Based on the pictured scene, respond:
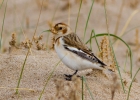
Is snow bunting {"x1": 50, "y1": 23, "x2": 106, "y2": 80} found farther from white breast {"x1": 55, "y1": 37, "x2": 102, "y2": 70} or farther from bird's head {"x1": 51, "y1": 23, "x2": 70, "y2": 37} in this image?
bird's head {"x1": 51, "y1": 23, "x2": 70, "y2": 37}

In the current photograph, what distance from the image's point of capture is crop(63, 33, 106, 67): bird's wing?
4.57 meters

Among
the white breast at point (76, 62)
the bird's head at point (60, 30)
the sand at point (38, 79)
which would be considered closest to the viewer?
the sand at point (38, 79)

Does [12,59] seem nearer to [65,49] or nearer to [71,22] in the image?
[65,49]

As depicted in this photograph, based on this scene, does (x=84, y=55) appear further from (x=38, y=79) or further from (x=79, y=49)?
(x=38, y=79)

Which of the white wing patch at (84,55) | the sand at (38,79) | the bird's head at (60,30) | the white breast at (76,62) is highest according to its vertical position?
the bird's head at (60,30)

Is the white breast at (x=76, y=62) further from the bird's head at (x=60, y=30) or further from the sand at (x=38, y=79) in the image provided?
the bird's head at (x=60, y=30)

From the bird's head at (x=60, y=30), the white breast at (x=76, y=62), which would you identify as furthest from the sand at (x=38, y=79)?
the bird's head at (x=60, y=30)

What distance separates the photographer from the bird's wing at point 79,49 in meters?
4.57

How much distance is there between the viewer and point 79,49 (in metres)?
4.62

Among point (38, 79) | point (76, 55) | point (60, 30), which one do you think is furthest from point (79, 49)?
point (38, 79)

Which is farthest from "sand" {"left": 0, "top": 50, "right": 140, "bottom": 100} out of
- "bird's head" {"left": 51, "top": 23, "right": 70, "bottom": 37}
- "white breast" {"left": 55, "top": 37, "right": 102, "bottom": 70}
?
"bird's head" {"left": 51, "top": 23, "right": 70, "bottom": 37}

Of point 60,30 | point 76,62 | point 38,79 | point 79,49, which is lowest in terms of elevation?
point 38,79

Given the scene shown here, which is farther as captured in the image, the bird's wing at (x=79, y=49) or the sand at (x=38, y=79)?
the bird's wing at (x=79, y=49)

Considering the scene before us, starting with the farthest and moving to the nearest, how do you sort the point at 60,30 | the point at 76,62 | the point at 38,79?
1. the point at 60,30
2. the point at 38,79
3. the point at 76,62
